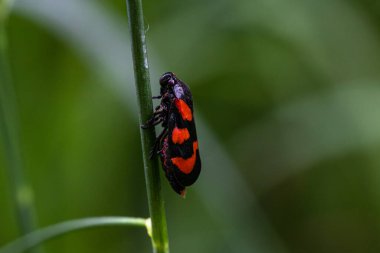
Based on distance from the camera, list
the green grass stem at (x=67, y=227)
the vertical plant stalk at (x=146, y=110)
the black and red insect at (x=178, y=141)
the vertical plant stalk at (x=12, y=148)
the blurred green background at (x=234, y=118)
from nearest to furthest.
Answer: the vertical plant stalk at (x=146, y=110) < the green grass stem at (x=67, y=227) < the black and red insect at (x=178, y=141) < the vertical plant stalk at (x=12, y=148) < the blurred green background at (x=234, y=118)

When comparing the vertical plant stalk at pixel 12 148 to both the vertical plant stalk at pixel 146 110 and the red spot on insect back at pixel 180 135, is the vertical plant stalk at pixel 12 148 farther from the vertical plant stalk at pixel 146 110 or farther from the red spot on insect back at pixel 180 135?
the vertical plant stalk at pixel 146 110

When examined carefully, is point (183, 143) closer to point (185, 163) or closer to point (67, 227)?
point (185, 163)

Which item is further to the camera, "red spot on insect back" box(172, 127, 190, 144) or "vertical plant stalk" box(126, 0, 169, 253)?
"red spot on insect back" box(172, 127, 190, 144)

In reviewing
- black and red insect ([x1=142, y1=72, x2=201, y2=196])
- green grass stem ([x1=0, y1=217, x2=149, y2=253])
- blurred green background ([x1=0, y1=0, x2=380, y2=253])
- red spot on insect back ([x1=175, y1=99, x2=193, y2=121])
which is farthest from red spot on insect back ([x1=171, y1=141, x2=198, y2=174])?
blurred green background ([x1=0, y1=0, x2=380, y2=253])

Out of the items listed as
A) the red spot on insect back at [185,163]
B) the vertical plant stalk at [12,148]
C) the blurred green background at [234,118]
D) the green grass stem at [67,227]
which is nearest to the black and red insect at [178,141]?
the red spot on insect back at [185,163]

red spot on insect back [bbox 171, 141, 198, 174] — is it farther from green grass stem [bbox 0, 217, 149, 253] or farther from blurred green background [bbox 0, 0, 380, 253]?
blurred green background [bbox 0, 0, 380, 253]

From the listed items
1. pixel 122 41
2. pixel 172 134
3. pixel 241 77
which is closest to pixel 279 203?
pixel 241 77

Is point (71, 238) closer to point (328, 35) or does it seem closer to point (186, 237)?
point (186, 237)
